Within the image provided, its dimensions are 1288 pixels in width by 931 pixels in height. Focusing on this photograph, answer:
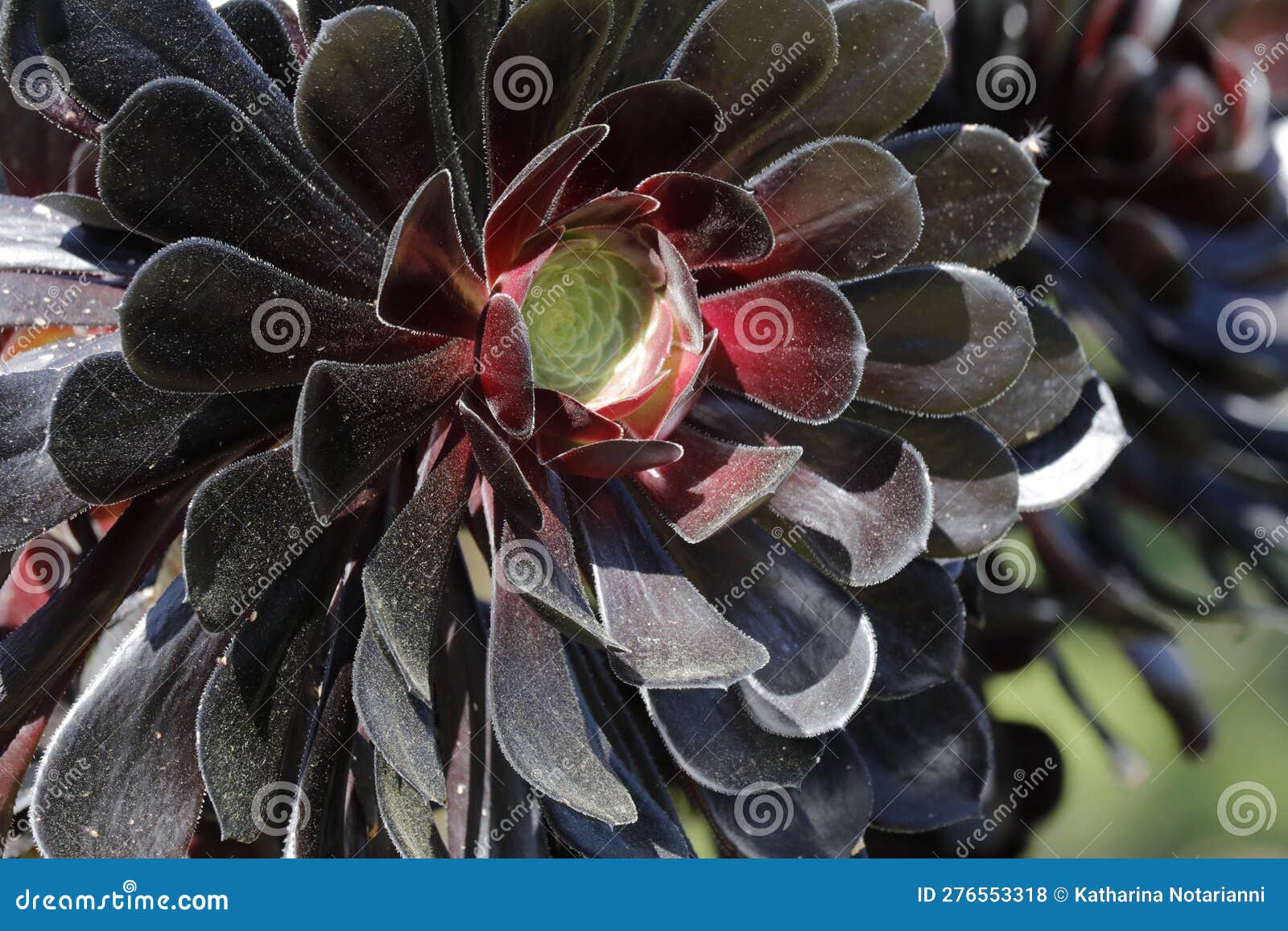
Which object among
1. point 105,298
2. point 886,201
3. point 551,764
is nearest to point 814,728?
point 551,764

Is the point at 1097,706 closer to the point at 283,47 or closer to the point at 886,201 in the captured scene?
the point at 886,201

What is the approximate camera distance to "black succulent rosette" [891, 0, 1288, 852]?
0.61 metres

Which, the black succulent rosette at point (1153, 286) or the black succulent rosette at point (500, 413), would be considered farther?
the black succulent rosette at point (1153, 286)

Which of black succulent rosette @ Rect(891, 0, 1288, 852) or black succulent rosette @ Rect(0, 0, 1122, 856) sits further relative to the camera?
black succulent rosette @ Rect(891, 0, 1288, 852)

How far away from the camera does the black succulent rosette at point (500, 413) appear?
355mm

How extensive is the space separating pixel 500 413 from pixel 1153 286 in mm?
442

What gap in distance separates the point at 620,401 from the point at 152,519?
18cm

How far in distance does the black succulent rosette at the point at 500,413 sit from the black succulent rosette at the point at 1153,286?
16 centimetres

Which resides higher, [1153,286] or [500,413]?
[1153,286]

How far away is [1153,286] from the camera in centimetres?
64

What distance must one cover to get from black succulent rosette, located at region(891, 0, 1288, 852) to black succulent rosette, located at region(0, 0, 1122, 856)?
0.16 m

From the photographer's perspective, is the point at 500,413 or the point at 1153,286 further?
the point at 1153,286

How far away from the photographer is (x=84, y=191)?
1.60 ft

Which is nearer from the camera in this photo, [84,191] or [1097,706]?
[84,191]
